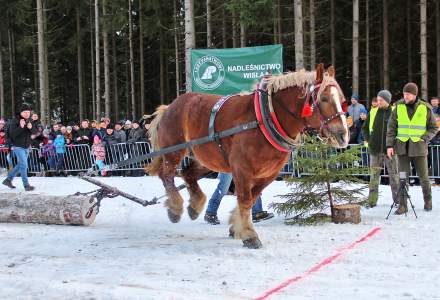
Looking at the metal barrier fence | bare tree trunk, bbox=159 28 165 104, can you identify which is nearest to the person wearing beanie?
the metal barrier fence

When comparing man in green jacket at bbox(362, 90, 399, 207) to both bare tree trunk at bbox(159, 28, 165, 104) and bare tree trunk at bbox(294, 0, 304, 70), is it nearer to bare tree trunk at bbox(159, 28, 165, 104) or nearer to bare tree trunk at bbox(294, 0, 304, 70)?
bare tree trunk at bbox(294, 0, 304, 70)

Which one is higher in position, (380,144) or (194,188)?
(380,144)

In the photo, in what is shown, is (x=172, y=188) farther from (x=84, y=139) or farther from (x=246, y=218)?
(x=84, y=139)

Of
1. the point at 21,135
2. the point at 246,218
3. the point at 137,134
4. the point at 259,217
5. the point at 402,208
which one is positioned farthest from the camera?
the point at 137,134

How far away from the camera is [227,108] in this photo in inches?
240

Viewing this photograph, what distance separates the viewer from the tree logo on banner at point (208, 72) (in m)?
10.5

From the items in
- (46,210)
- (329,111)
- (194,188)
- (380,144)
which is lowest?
(46,210)

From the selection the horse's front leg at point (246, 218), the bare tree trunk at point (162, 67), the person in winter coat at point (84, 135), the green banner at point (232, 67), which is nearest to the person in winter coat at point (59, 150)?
the person in winter coat at point (84, 135)

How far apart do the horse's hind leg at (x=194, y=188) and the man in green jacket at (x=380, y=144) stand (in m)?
3.18

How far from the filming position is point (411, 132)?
8.13m

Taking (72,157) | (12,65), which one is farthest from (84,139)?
(12,65)

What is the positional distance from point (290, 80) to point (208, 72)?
5.23 m

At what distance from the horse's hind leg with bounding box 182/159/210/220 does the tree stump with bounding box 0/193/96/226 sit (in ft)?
5.42

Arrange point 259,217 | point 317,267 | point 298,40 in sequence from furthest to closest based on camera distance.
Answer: point 298,40 < point 259,217 < point 317,267
